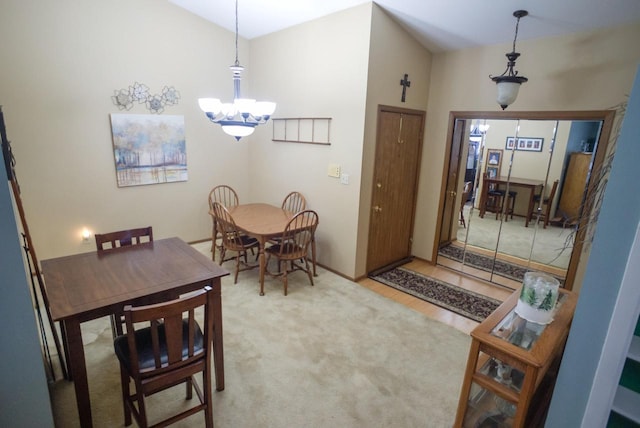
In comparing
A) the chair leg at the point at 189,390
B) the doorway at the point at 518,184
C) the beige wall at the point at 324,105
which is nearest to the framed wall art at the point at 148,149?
the beige wall at the point at 324,105

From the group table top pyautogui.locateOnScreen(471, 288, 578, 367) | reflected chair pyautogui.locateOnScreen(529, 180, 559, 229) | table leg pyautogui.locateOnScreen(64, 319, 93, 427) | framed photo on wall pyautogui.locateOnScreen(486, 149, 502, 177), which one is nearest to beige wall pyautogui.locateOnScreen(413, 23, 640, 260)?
framed photo on wall pyautogui.locateOnScreen(486, 149, 502, 177)

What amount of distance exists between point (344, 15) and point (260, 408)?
11.9 feet

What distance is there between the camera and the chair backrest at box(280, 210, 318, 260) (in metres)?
3.46

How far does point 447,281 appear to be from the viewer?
156 inches

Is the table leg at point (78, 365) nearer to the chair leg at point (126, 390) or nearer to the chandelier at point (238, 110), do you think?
the chair leg at point (126, 390)

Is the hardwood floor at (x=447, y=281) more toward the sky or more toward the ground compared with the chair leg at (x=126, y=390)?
more toward the ground

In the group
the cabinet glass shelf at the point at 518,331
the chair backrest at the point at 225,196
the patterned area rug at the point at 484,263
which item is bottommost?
the patterned area rug at the point at 484,263

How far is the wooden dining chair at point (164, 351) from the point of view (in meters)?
1.50

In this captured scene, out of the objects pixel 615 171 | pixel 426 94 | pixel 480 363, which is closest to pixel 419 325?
pixel 480 363

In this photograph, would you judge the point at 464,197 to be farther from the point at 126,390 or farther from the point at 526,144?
the point at 126,390

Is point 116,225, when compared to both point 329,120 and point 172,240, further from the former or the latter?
point 329,120

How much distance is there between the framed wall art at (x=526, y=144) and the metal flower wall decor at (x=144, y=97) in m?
4.07

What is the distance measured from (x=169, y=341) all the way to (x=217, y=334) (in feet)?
1.78

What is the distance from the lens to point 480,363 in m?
1.80
